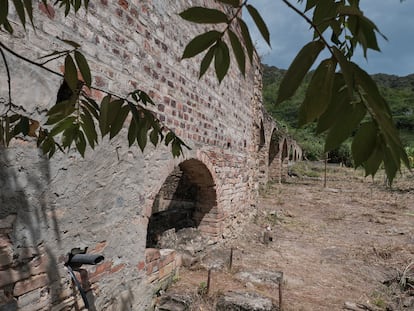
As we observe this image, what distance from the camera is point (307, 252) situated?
237 inches

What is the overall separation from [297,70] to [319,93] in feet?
0.17

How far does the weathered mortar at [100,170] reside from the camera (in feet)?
6.27

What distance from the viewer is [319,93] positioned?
0.49 m

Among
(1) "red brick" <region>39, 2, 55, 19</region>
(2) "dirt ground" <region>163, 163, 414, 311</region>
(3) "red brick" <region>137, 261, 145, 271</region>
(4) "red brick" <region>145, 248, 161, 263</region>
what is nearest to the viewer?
(1) "red brick" <region>39, 2, 55, 19</region>

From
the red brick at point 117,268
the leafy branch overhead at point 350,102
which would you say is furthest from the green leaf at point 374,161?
the red brick at point 117,268

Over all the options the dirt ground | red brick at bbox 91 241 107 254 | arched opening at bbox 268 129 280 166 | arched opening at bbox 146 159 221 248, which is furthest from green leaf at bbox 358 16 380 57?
arched opening at bbox 268 129 280 166

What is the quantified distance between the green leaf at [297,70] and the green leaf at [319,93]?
0.03 meters

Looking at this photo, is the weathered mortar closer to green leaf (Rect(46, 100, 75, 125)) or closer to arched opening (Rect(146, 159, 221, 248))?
arched opening (Rect(146, 159, 221, 248))

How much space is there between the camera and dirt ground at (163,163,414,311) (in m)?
4.00

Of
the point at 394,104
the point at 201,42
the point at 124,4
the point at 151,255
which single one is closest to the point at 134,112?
the point at 201,42

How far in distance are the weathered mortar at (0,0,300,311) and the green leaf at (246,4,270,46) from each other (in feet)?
5.59

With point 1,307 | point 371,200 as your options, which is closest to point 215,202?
point 1,307

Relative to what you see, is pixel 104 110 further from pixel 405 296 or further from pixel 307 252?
pixel 307 252

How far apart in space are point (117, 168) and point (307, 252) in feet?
15.0
